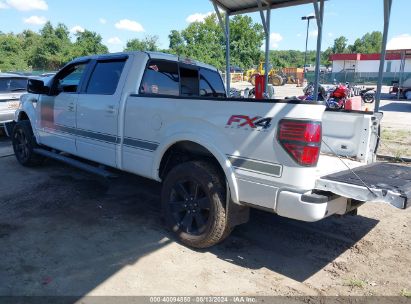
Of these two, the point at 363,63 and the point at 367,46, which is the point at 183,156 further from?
the point at 367,46

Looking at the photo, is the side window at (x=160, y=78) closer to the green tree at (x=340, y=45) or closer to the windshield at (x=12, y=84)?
the windshield at (x=12, y=84)

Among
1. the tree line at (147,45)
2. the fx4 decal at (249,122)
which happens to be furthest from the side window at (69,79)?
the tree line at (147,45)

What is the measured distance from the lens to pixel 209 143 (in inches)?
139

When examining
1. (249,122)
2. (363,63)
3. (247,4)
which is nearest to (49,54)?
(363,63)

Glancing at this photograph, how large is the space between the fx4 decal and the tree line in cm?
3851

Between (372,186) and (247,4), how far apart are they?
705 cm

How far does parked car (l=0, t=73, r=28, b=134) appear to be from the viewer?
952cm

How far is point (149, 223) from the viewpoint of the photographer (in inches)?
178

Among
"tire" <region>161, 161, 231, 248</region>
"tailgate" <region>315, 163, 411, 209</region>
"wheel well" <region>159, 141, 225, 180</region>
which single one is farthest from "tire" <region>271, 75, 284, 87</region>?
"tailgate" <region>315, 163, 411, 209</region>

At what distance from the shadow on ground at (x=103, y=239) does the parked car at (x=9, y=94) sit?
4758 mm

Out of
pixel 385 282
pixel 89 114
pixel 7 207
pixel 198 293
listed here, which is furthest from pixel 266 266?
pixel 7 207

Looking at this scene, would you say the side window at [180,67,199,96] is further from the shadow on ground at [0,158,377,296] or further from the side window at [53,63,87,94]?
the shadow on ground at [0,158,377,296]

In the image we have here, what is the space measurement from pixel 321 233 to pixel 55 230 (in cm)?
305

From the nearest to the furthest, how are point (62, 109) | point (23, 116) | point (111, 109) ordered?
point (111, 109)
point (62, 109)
point (23, 116)
